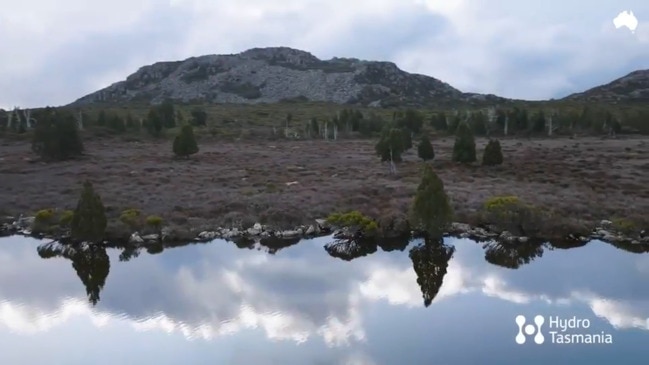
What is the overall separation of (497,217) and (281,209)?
14.2 metres

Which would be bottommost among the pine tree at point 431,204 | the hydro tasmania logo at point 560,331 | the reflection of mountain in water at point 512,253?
the hydro tasmania logo at point 560,331

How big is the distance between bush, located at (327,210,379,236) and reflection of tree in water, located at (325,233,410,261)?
61 centimetres

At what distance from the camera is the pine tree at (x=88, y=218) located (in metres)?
30.7

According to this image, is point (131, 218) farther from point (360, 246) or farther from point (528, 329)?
point (528, 329)

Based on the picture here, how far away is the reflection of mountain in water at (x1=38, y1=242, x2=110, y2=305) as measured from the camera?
26.8 m

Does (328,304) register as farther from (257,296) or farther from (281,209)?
(281,209)

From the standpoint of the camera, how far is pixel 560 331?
20.7m

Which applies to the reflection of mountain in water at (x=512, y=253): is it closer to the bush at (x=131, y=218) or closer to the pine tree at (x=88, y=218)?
the bush at (x=131, y=218)

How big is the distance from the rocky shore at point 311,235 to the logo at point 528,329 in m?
11.2

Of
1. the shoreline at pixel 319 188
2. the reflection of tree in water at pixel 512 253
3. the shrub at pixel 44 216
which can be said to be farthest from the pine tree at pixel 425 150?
the shrub at pixel 44 216

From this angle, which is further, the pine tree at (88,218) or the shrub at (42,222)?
the shrub at (42,222)

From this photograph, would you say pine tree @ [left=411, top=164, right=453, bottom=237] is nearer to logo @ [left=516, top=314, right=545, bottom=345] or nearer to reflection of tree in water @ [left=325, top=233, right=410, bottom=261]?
reflection of tree in water @ [left=325, top=233, right=410, bottom=261]

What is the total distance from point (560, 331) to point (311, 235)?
58.1ft

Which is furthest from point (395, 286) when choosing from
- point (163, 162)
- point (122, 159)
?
point (122, 159)
